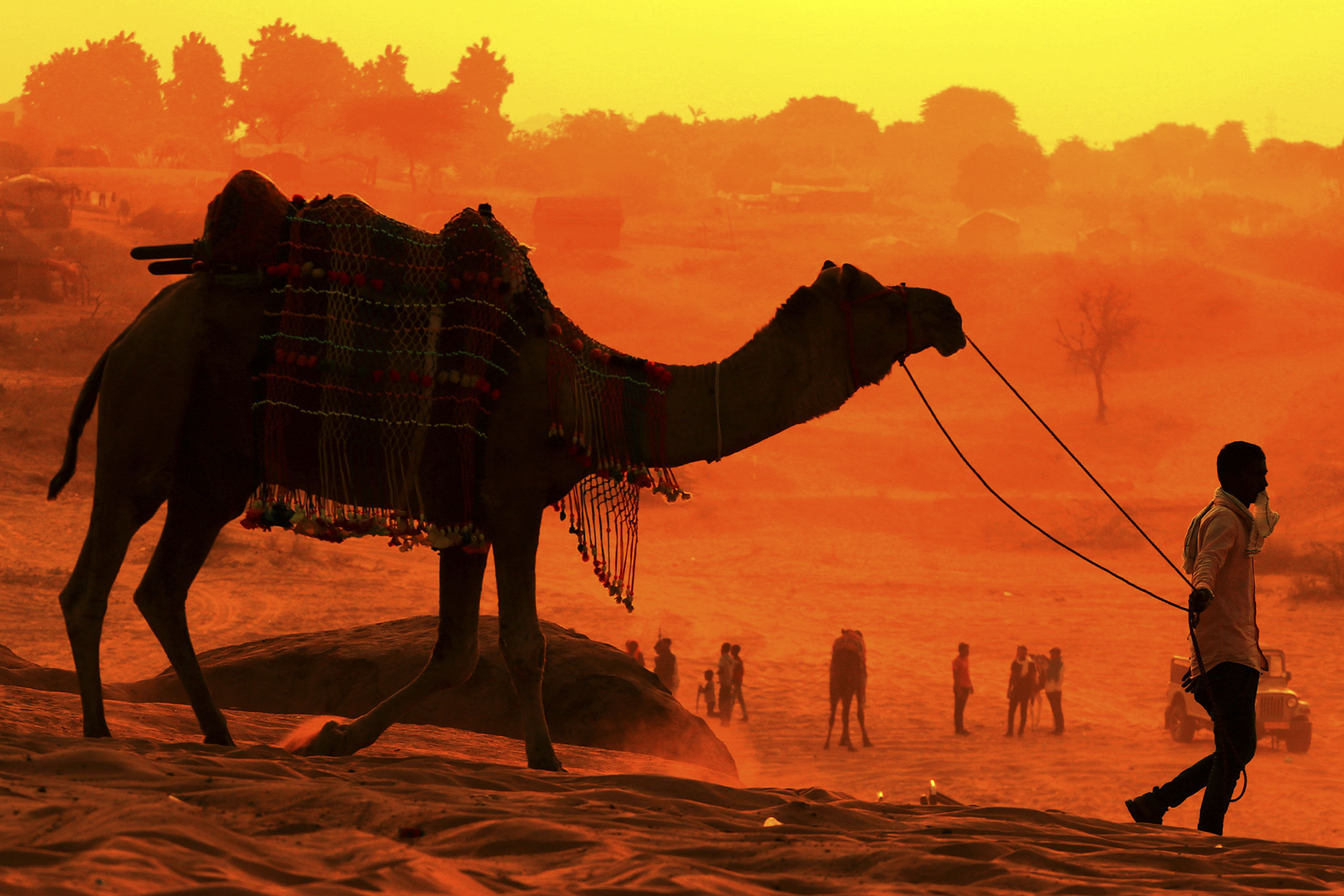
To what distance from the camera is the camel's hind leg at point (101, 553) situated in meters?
5.65

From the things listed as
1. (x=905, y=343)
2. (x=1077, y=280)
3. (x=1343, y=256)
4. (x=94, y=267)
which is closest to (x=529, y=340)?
(x=905, y=343)

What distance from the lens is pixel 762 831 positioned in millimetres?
4559

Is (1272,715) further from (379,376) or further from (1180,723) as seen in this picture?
(379,376)

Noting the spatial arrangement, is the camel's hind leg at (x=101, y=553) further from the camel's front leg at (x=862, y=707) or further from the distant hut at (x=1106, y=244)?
the distant hut at (x=1106, y=244)

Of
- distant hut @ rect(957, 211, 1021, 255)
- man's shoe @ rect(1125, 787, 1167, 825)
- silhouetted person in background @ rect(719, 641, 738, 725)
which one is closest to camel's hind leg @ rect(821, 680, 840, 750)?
silhouetted person in background @ rect(719, 641, 738, 725)

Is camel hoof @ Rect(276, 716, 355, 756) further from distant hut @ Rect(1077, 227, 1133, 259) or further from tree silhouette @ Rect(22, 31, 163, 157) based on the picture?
tree silhouette @ Rect(22, 31, 163, 157)

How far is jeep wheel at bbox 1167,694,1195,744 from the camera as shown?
16797 mm

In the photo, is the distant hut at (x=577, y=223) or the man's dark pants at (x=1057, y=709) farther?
the distant hut at (x=577, y=223)

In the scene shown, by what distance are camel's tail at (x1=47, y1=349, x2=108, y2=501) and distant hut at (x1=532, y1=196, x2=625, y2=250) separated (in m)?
56.5

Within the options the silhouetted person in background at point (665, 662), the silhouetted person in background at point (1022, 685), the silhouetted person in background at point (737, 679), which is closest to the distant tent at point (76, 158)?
the silhouetted person in background at point (665, 662)

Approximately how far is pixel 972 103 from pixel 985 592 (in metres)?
111

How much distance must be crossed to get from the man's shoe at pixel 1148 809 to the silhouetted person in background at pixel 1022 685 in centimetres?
1151

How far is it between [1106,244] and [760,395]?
218 ft

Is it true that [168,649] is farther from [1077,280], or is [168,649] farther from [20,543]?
[1077,280]
